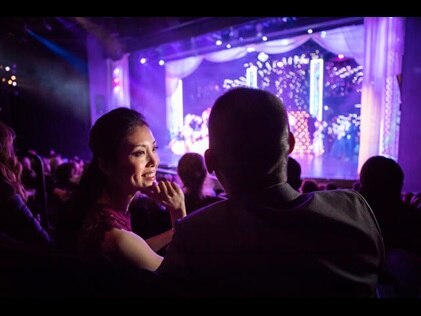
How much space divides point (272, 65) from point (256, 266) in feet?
25.7

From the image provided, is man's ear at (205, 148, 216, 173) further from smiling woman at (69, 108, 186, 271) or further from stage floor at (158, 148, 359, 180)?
stage floor at (158, 148, 359, 180)

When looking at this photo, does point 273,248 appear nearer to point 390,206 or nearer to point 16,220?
point 390,206

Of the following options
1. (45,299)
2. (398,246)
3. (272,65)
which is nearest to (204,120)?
(272,65)

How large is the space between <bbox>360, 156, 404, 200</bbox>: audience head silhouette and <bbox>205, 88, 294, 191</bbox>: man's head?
3.96ft

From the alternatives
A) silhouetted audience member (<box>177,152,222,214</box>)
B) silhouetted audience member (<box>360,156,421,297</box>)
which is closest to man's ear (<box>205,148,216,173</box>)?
silhouetted audience member (<box>360,156,421,297</box>)

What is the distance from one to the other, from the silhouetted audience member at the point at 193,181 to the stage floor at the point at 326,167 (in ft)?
13.5

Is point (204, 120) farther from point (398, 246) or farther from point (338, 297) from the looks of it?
point (338, 297)

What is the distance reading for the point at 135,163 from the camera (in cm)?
132

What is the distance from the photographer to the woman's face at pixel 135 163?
1.30 m

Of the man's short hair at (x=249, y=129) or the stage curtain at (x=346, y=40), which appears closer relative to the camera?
the man's short hair at (x=249, y=129)

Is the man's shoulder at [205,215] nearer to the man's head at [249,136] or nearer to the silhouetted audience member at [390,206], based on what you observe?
the man's head at [249,136]

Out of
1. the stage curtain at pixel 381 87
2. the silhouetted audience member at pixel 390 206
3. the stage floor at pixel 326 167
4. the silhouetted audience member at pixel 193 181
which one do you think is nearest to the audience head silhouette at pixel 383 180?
the silhouetted audience member at pixel 390 206

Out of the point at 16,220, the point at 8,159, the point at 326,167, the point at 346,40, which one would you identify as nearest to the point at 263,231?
the point at 16,220

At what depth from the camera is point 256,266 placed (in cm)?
79
